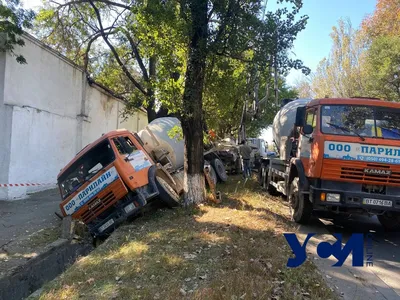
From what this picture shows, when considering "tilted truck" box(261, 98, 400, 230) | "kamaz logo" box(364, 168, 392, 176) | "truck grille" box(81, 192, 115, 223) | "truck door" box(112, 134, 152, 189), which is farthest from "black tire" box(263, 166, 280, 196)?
"truck grille" box(81, 192, 115, 223)

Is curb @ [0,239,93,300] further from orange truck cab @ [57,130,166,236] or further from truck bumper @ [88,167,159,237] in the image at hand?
orange truck cab @ [57,130,166,236]

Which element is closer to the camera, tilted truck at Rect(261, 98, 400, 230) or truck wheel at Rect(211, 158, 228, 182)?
tilted truck at Rect(261, 98, 400, 230)

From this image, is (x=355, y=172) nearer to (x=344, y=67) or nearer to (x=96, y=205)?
(x=96, y=205)

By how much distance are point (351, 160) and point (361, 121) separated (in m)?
0.95

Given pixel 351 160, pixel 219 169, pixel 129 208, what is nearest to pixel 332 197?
pixel 351 160

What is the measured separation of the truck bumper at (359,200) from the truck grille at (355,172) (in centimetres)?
25

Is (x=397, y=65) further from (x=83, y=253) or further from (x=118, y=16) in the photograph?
(x=83, y=253)

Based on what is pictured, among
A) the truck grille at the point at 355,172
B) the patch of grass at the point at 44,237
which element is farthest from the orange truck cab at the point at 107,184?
the truck grille at the point at 355,172

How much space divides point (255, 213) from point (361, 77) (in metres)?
20.4

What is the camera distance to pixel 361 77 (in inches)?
965

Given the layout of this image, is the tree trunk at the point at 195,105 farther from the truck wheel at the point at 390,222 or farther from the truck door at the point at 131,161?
the truck wheel at the point at 390,222

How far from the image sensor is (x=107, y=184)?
7.65m

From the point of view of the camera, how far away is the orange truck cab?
25.0 ft

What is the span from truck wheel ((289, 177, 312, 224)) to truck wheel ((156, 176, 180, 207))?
110 inches
